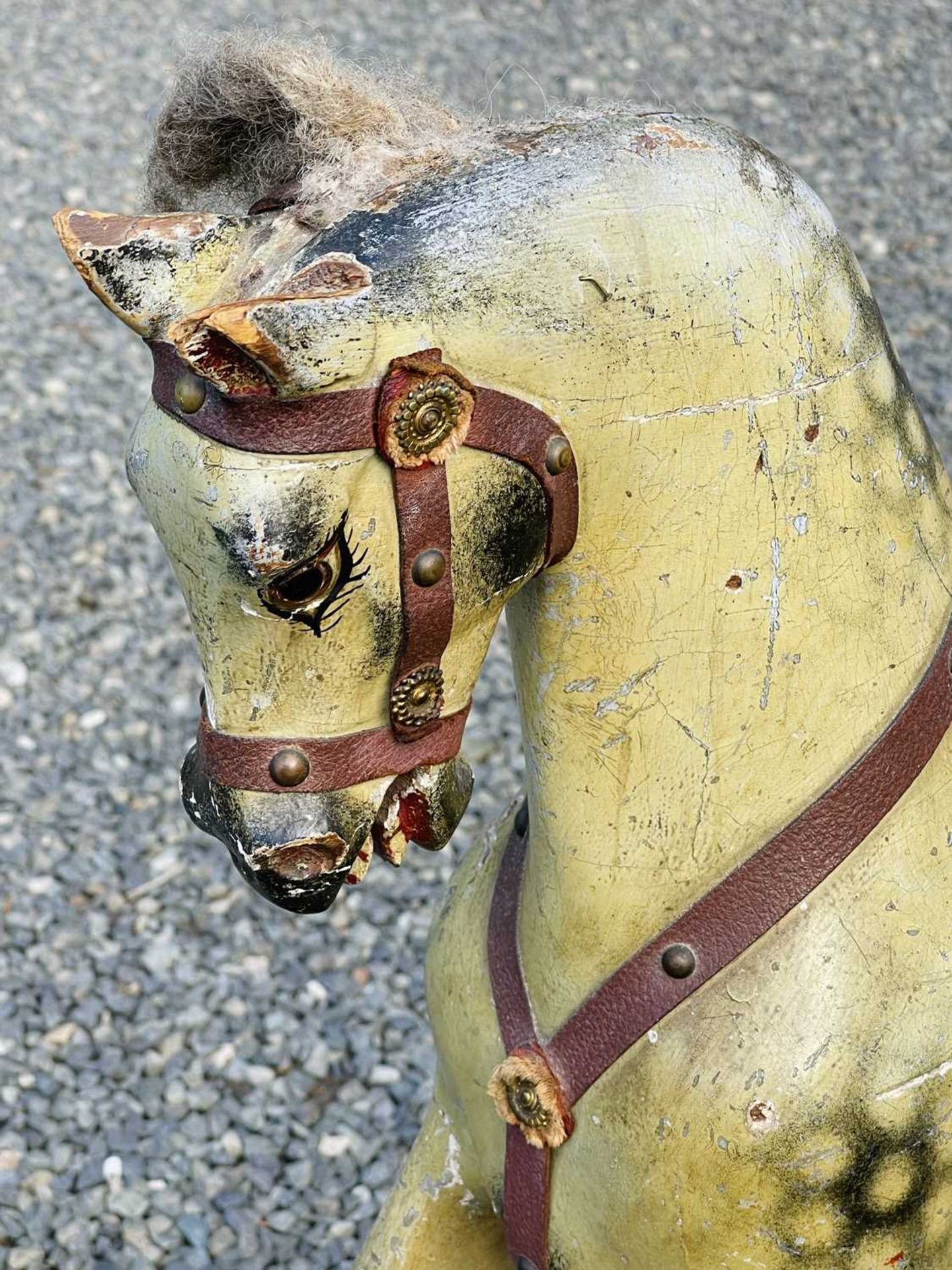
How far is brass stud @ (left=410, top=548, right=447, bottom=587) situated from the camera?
40.1 inches

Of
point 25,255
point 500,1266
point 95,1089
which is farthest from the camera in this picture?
point 25,255

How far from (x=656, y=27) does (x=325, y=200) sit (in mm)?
5183

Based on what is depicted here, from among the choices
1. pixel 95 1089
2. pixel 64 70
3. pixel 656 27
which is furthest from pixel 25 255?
pixel 95 1089

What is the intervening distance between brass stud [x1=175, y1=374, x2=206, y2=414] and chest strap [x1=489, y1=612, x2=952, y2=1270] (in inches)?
20.0

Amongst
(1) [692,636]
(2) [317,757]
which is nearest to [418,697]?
(2) [317,757]

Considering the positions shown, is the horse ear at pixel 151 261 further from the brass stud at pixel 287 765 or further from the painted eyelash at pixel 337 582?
the brass stud at pixel 287 765

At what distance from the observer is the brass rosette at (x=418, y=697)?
1.08 metres

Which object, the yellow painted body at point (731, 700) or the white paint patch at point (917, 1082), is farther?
the white paint patch at point (917, 1082)

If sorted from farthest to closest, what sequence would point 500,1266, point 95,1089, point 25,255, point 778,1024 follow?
point 25,255 → point 95,1089 → point 500,1266 → point 778,1024

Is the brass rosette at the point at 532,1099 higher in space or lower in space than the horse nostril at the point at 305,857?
lower

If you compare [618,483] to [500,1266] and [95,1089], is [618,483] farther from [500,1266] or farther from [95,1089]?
[95,1089]

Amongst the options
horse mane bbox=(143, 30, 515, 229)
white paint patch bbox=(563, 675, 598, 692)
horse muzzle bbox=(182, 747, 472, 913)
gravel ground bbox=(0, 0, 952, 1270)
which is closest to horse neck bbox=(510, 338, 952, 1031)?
white paint patch bbox=(563, 675, 598, 692)

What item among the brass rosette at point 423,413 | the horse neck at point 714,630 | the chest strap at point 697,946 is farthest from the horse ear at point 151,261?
the chest strap at point 697,946

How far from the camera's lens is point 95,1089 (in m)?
2.66
